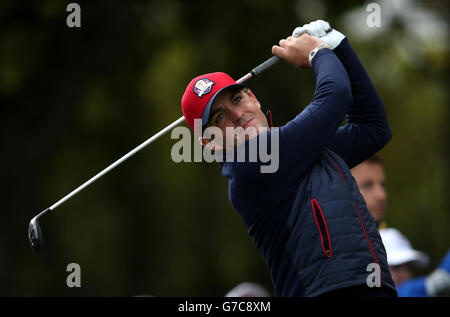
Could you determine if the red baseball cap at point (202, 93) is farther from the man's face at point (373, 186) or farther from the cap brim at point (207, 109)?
the man's face at point (373, 186)

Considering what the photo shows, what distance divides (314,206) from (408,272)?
3962 mm

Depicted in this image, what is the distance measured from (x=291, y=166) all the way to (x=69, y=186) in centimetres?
1518

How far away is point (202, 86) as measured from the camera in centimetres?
397

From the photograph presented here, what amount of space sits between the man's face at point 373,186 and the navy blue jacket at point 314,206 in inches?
90.7

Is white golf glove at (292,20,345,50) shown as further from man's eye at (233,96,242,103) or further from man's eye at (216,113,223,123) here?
man's eye at (216,113,223,123)

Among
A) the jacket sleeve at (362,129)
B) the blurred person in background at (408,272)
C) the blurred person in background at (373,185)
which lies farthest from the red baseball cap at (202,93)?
the blurred person in background at (408,272)

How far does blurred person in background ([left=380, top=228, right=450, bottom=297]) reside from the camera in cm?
623

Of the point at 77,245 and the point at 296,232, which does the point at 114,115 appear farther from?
the point at 296,232

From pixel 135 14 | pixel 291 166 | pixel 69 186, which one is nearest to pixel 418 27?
pixel 135 14

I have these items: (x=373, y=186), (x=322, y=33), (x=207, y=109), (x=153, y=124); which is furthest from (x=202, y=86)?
(x=153, y=124)

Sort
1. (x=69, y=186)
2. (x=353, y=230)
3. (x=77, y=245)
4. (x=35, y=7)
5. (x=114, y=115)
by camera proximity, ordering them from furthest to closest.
Answer: 1. (x=77, y=245)
2. (x=69, y=186)
3. (x=114, y=115)
4. (x=35, y=7)
5. (x=353, y=230)

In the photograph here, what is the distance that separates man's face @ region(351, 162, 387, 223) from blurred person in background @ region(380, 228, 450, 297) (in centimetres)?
73

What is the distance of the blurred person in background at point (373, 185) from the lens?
5.96m
